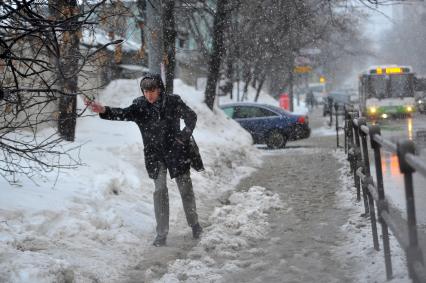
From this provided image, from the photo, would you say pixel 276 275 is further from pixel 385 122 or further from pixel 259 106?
pixel 385 122

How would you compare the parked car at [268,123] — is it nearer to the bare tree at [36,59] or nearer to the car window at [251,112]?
the car window at [251,112]

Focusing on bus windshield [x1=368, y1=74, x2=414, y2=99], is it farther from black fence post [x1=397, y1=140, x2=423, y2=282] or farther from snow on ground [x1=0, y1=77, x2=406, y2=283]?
black fence post [x1=397, y1=140, x2=423, y2=282]

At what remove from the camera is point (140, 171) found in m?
9.38

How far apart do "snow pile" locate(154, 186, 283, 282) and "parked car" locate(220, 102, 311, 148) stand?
31.7 feet

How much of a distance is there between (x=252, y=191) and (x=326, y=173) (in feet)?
9.59

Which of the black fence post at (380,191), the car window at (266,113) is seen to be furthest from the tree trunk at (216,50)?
the black fence post at (380,191)

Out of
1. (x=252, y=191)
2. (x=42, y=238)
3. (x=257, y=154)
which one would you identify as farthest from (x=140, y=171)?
(x=257, y=154)

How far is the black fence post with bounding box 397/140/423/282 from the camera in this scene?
2959 mm

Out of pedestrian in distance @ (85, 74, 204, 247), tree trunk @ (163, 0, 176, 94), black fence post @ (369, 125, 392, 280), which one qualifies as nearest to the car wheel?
tree trunk @ (163, 0, 176, 94)

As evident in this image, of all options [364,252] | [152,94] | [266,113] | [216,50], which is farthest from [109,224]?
[266,113]

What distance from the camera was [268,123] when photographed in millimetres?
18672

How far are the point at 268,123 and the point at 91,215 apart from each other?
12.8 meters

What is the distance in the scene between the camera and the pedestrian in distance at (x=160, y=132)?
6.01 m

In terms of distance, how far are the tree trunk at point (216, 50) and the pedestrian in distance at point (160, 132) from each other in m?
10.3
